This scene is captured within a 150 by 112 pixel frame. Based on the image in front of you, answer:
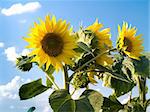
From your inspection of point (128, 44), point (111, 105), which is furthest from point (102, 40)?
point (111, 105)

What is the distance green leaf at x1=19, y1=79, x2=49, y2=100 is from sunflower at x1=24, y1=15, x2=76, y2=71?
62 millimetres

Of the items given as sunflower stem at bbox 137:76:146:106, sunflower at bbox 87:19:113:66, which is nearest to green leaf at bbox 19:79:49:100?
sunflower at bbox 87:19:113:66

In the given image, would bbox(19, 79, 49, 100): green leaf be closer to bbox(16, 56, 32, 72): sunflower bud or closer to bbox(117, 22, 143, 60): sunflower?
bbox(16, 56, 32, 72): sunflower bud

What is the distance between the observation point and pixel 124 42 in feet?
3.26

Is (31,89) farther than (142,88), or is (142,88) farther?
(142,88)

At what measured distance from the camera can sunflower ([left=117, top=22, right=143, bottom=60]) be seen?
98 centimetres

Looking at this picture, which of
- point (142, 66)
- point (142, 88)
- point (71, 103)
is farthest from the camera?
point (142, 88)

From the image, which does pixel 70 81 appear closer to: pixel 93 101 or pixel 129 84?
pixel 93 101

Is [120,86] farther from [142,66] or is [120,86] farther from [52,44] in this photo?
[52,44]

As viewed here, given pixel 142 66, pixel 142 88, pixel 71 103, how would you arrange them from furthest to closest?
pixel 142 88 → pixel 142 66 → pixel 71 103

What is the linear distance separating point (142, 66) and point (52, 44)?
9.6 inches

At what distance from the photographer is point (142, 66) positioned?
0.98 meters

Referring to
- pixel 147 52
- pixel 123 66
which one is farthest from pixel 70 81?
pixel 147 52

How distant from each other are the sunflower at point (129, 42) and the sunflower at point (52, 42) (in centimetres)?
15
